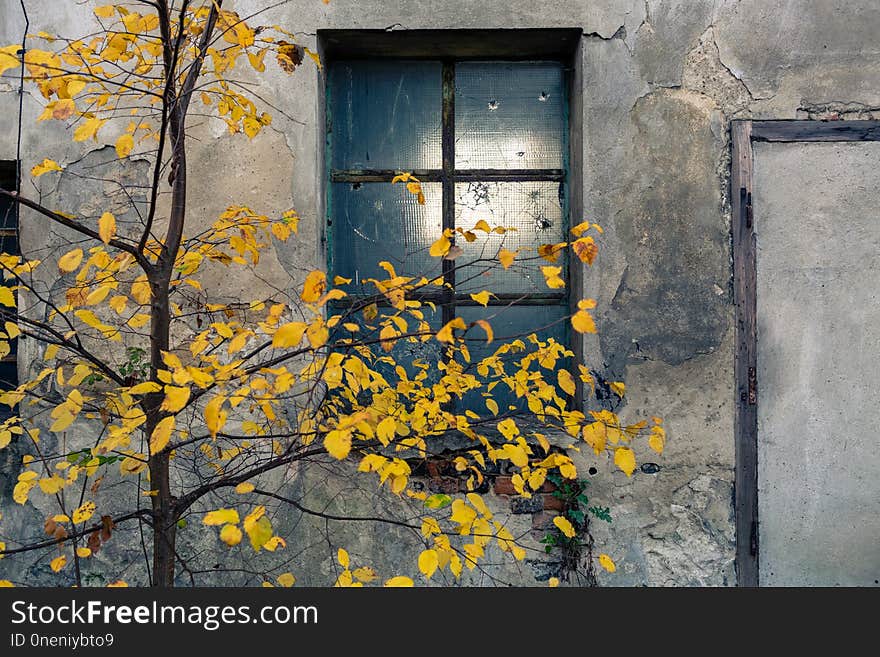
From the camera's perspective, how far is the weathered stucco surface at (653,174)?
A: 8.34 ft

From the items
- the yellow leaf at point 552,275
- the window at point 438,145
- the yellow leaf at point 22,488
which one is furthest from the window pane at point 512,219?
the yellow leaf at point 22,488

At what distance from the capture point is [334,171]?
9.02 feet

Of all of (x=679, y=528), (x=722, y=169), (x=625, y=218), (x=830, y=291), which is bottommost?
(x=679, y=528)

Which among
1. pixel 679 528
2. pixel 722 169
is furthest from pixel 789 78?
pixel 679 528

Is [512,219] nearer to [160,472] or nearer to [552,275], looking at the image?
[552,275]

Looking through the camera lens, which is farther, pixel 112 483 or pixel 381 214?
pixel 381 214

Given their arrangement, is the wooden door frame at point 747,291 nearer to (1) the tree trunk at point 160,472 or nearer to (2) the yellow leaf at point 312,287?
(2) the yellow leaf at point 312,287

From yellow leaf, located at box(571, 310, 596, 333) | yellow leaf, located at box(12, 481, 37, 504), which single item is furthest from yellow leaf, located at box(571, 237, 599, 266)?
yellow leaf, located at box(12, 481, 37, 504)

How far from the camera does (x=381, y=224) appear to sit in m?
2.76

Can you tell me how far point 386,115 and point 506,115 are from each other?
480mm

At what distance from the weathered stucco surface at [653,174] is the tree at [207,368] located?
114mm

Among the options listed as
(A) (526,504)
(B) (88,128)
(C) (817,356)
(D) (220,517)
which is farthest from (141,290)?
(C) (817,356)

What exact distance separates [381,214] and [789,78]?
161 cm

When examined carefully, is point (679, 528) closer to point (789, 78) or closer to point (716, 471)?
point (716, 471)
